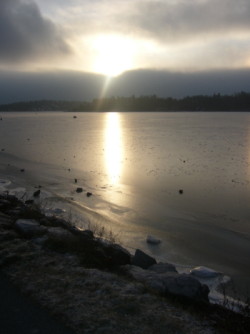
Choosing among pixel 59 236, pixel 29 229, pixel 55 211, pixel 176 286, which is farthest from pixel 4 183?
pixel 176 286

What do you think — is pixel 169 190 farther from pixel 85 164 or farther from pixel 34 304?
pixel 34 304

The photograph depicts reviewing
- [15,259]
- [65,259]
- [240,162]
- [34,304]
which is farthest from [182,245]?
[240,162]

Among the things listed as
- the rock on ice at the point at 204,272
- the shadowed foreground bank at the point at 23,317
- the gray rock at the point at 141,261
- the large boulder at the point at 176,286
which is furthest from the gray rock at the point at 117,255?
the shadowed foreground bank at the point at 23,317

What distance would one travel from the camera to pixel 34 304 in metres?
5.18

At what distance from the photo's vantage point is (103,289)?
5766 millimetres

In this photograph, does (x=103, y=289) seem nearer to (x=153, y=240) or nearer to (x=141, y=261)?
(x=141, y=261)

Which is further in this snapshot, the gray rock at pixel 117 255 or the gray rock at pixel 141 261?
the gray rock at pixel 141 261

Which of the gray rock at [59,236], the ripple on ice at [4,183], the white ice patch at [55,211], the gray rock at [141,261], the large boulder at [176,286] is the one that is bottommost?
the ripple on ice at [4,183]

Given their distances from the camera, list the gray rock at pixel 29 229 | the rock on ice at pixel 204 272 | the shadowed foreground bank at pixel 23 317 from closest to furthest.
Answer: the shadowed foreground bank at pixel 23 317 → the gray rock at pixel 29 229 → the rock on ice at pixel 204 272

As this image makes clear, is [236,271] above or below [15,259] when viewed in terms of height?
below

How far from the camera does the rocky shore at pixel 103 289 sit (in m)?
4.86

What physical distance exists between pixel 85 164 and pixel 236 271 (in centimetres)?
1947

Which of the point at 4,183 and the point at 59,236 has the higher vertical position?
the point at 59,236

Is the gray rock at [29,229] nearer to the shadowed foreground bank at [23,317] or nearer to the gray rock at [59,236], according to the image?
the gray rock at [59,236]
